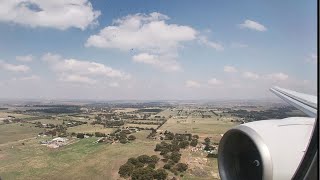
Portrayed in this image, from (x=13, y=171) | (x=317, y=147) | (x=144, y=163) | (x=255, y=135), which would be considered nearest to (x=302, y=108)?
(x=255, y=135)

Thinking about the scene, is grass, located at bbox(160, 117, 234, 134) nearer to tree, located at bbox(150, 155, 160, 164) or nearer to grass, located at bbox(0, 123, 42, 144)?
tree, located at bbox(150, 155, 160, 164)

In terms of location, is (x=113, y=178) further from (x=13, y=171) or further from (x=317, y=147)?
(x=317, y=147)

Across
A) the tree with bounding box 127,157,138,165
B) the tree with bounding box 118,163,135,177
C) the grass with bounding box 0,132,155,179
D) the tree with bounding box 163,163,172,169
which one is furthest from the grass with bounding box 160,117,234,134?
the tree with bounding box 118,163,135,177

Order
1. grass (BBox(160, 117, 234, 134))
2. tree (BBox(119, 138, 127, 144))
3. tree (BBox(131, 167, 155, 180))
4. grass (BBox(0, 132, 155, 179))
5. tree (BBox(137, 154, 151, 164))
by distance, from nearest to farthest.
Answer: tree (BBox(131, 167, 155, 180)), grass (BBox(0, 132, 155, 179)), tree (BBox(137, 154, 151, 164)), tree (BBox(119, 138, 127, 144)), grass (BBox(160, 117, 234, 134))

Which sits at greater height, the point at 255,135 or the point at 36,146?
the point at 255,135

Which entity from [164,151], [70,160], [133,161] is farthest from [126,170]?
[70,160]

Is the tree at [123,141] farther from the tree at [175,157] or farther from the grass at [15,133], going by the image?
the grass at [15,133]

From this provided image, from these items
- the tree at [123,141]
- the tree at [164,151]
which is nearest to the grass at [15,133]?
the tree at [123,141]
